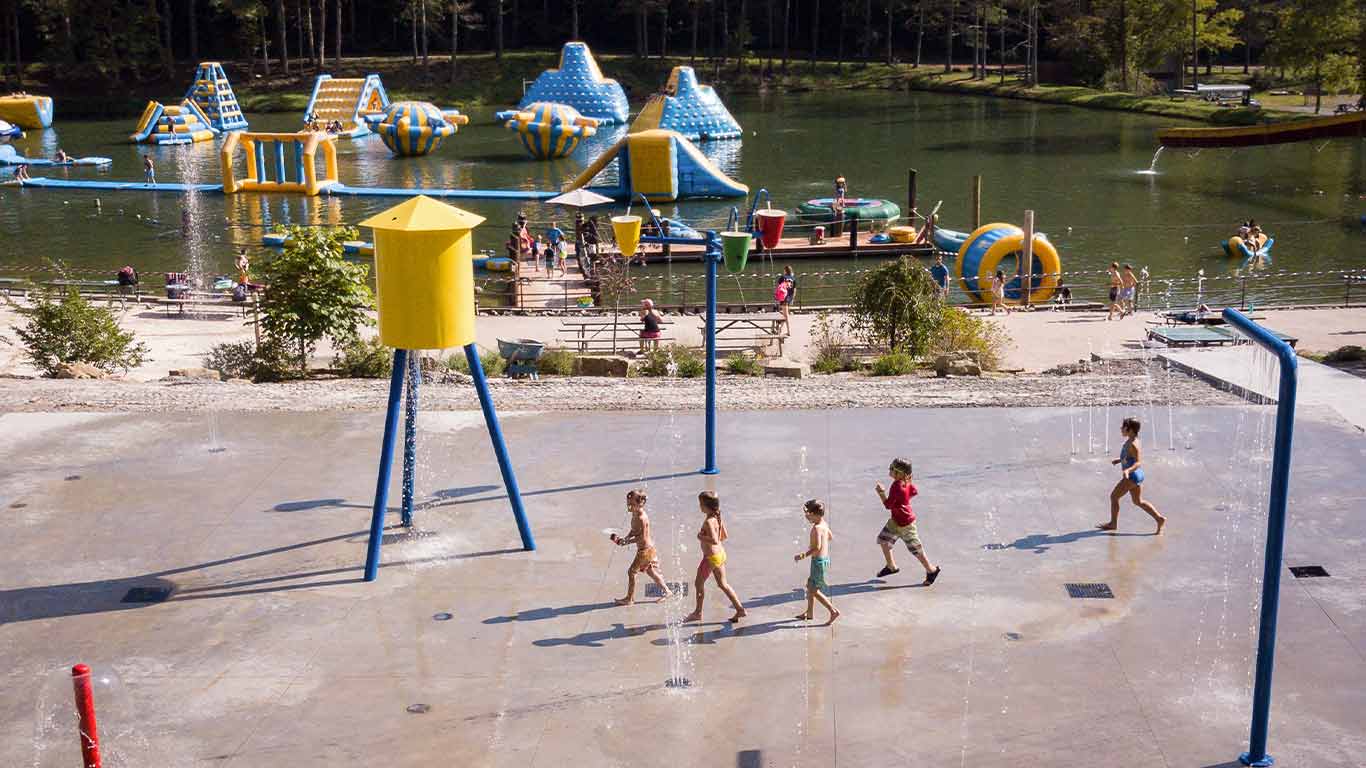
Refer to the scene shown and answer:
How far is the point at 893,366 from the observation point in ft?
67.8

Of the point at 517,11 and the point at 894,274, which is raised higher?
the point at 517,11

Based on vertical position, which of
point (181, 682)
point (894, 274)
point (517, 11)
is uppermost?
point (517, 11)

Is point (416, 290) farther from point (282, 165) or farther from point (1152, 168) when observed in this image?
point (1152, 168)

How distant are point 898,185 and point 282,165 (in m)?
21.6

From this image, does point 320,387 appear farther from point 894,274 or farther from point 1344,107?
point 1344,107

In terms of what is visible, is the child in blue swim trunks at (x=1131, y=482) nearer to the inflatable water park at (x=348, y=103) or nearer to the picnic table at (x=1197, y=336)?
the picnic table at (x=1197, y=336)

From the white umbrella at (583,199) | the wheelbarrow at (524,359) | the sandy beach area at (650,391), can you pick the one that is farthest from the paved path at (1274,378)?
the white umbrella at (583,199)

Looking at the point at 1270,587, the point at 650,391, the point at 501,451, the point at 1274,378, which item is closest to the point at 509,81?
the point at 650,391

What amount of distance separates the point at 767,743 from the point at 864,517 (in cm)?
441

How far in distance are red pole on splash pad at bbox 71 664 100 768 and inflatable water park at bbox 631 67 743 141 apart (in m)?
46.5

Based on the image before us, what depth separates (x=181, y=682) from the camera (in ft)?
34.3

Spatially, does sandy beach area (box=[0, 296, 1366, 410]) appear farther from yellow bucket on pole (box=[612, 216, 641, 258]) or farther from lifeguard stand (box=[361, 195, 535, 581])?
lifeguard stand (box=[361, 195, 535, 581])

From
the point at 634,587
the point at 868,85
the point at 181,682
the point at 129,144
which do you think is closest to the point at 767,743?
the point at 634,587

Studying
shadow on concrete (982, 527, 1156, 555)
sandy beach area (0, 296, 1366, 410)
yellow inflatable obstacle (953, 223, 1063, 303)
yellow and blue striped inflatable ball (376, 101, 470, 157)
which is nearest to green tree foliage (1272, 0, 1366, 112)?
yellow inflatable obstacle (953, 223, 1063, 303)
